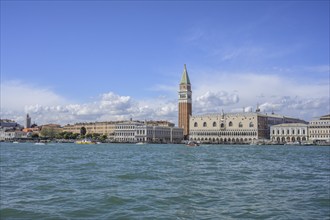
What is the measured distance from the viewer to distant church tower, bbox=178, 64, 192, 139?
12362cm

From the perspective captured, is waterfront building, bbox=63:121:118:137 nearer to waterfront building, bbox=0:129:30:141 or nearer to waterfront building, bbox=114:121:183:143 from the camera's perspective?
waterfront building, bbox=114:121:183:143

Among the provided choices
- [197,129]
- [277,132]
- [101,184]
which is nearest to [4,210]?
[101,184]

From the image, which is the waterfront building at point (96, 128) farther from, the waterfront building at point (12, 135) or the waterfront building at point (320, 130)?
the waterfront building at point (320, 130)

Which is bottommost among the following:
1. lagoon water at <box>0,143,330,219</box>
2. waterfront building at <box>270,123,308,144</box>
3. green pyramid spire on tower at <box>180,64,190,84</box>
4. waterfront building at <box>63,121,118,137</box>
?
lagoon water at <box>0,143,330,219</box>

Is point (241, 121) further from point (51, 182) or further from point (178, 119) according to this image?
point (51, 182)

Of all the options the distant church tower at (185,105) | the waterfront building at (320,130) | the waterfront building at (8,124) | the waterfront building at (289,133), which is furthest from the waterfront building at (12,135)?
the waterfront building at (320,130)

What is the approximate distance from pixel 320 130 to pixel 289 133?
728cm

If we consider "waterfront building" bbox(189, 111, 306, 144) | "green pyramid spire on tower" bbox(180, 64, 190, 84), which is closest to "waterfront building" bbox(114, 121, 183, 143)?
"waterfront building" bbox(189, 111, 306, 144)

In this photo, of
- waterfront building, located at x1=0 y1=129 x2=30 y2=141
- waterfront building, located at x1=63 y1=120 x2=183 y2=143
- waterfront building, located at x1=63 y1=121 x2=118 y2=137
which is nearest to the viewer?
waterfront building, located at x1=63 y1=120 x2=183 y2=143

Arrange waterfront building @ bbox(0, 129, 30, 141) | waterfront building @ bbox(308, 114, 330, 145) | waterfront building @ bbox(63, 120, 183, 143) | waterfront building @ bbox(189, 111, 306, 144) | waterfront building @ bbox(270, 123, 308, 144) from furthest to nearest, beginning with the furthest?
1. waterfront building @ bbox(0, 129, 30, 141)
2. waterfront building @ bbox(63, 120, 183, 143)
3. waterfront building @ bbox(189, 111, 306, 144)
4. waterfront building @ bbox(270, 123, 308, 144)
5. waterfront building @ bbox(308, 114, 330, 145)

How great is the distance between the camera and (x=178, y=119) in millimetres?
127500

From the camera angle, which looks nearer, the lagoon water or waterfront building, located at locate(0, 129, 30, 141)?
the lagoon water

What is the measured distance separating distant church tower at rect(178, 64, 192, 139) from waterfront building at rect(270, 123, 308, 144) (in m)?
27.8

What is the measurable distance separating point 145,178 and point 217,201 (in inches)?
245
